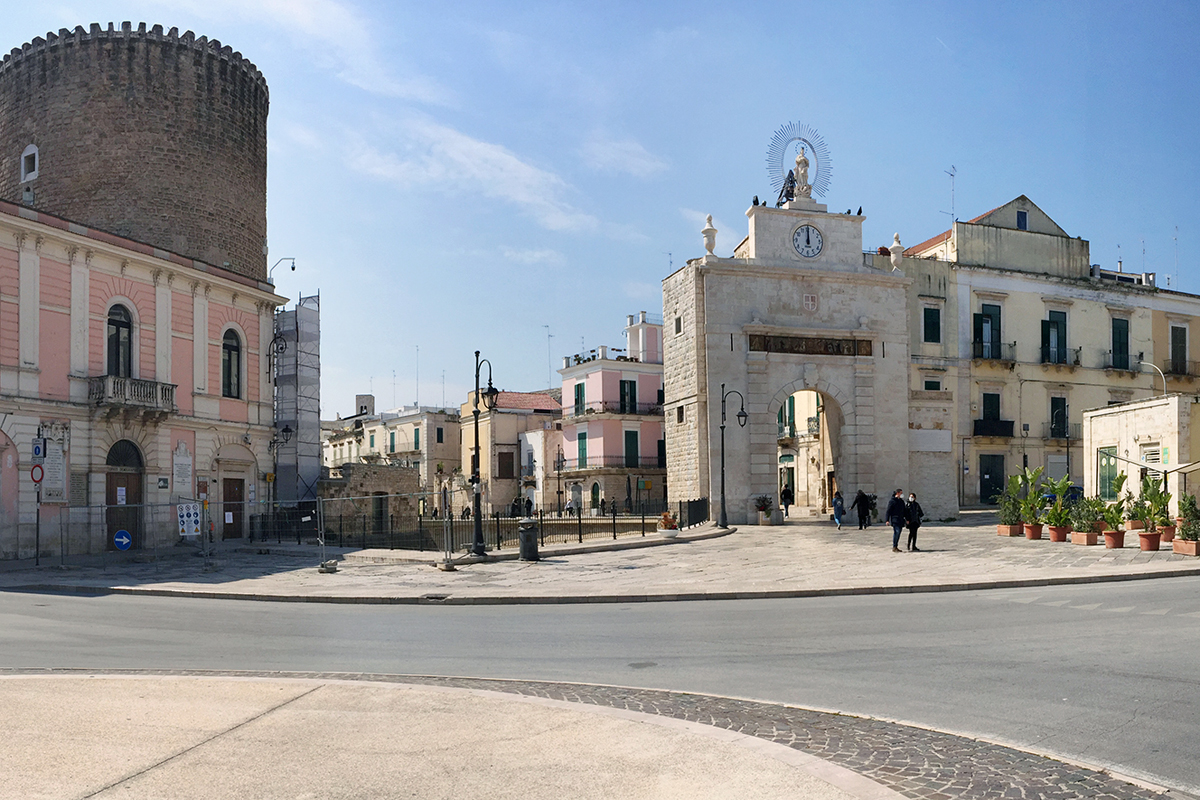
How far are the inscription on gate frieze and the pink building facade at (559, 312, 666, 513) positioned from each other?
1849 centimetres

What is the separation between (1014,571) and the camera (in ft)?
59.5

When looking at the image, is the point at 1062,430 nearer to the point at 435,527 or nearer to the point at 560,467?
the point at 560,467

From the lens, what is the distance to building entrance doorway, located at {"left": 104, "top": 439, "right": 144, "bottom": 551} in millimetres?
27328

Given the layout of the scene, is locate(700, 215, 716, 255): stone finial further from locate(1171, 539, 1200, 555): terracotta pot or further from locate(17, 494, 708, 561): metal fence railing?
locate(1171, 539, 1200, 555): terracotta pot

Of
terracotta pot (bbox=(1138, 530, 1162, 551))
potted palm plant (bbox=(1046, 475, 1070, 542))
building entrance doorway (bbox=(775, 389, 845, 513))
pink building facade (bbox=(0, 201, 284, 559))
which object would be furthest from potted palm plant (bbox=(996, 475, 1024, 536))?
pink building facade (bbox=(0, 201, 284, 559))

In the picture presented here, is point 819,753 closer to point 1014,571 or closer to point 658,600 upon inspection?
point 658,600

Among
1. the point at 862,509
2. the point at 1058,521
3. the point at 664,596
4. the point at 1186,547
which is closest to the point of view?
the point at 664,596

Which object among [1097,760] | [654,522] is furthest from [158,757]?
[654,522]

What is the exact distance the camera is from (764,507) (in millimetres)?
35312

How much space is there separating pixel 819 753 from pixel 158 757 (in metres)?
3.92

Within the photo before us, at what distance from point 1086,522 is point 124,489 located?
2588cm

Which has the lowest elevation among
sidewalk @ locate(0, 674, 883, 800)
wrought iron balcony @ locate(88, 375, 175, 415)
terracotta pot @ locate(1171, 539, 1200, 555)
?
terracotta pot @ locate(1171, 539, 1200, 555)

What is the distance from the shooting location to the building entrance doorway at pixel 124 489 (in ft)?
89.7

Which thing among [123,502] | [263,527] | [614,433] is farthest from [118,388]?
[614,433]
